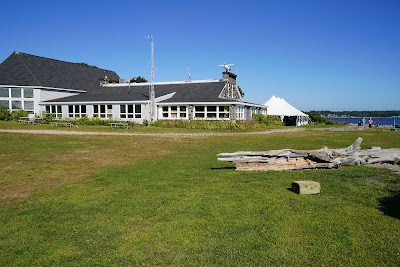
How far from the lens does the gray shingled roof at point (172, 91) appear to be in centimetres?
3884

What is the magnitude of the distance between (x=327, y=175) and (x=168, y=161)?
20.6 ft

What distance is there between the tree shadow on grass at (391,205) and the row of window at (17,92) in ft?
149

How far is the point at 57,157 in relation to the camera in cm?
1385

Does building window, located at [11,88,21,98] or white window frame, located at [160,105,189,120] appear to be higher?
building window, located at [11,88,21,98]

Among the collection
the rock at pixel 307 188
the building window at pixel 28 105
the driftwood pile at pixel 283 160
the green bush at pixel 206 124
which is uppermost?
the building window at pixel 28 105

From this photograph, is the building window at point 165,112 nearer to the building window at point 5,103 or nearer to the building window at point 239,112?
the building window at point 239,112

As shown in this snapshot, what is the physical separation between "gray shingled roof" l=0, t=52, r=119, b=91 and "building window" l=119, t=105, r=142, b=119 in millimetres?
13410

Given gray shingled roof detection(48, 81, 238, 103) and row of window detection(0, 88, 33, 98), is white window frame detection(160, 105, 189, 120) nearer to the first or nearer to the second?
gray shingled roof detection(48, 81, 238, 103)

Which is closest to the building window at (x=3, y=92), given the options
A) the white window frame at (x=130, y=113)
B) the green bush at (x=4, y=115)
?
the green bush at (x=4, y=115)

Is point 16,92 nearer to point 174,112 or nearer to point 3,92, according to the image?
point 3,92

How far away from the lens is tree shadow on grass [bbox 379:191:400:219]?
6.80m

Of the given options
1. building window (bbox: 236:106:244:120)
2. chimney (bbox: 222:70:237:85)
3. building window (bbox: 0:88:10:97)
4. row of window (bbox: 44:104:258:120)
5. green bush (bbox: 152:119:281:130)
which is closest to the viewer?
green bush (bbox: 152:119:281:130)

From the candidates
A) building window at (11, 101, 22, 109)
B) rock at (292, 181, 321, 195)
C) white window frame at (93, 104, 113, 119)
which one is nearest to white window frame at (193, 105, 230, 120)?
white window frame at (93, 104, 113, 119)

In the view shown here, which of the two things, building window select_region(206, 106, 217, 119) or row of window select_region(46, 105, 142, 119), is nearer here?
building window select_region(206, 106, 217, 119)
